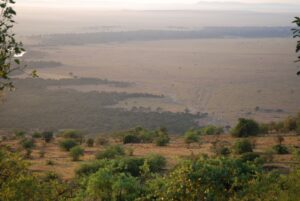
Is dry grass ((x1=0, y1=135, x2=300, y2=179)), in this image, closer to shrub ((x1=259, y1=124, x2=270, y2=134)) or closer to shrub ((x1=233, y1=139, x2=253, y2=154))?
shrub ((x1=233, y1=139, x2=253, y2=154))

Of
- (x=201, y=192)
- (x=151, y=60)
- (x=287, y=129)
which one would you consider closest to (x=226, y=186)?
(x=201, y=192)

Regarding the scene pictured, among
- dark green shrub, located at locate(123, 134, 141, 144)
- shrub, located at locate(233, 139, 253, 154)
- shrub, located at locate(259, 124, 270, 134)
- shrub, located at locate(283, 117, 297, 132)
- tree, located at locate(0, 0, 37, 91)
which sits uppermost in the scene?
tree, located at locate(0, 0, 37, 91)

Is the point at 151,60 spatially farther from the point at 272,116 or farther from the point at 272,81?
the point at 272,116

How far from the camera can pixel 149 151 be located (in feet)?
79.9

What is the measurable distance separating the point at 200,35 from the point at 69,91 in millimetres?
94254

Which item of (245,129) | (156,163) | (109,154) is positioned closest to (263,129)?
(245,129)

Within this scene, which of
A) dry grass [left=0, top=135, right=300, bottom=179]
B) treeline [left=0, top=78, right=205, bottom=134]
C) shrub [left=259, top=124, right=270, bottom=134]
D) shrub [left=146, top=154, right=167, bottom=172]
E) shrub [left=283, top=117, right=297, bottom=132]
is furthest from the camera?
treeline [left=0, top=78, right=205, bottom=134]

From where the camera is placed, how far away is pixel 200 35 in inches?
5655

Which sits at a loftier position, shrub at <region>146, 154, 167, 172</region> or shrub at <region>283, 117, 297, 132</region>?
shrub at <region>146, 154, 167, 172</region>

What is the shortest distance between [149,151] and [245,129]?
7795 millimetres

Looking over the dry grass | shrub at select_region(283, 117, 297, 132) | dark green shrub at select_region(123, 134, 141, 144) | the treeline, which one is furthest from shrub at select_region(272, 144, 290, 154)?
the treeline

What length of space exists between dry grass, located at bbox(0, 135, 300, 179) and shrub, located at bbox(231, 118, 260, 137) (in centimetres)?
57

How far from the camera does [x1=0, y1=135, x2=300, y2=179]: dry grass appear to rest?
20.0 m

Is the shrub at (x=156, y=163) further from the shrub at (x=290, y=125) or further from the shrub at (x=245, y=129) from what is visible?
the shrub at (x=290, y=125)
